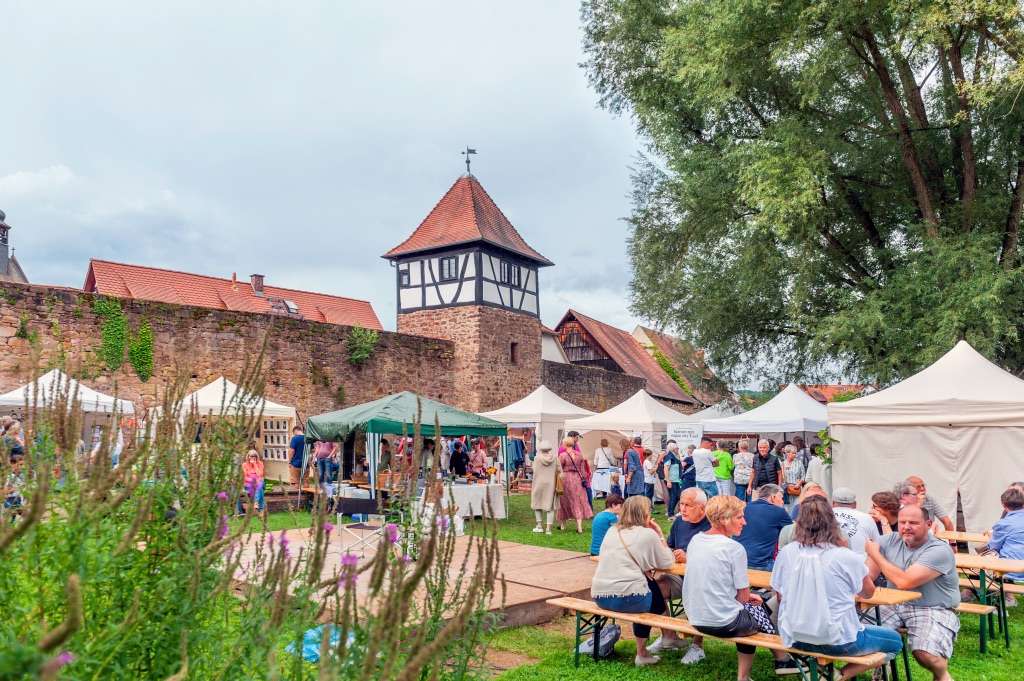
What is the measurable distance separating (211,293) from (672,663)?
26679 mm

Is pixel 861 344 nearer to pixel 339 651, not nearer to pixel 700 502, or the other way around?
pixel 700 502

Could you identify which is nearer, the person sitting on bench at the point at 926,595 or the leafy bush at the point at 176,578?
the leafy bush at the point at 176,578

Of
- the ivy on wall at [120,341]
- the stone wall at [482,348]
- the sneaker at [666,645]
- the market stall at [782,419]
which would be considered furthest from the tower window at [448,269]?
the sneaker at [666,645]

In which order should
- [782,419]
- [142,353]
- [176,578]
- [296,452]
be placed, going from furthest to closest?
1. [142,353]
2. [296,452]
3. [782,419]
4. [176,578]

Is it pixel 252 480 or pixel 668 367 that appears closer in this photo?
pixel 252 480

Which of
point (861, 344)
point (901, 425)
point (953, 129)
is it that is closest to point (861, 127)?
point (953, 129)

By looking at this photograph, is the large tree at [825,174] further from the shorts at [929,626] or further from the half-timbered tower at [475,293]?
the shorts at [929,626]

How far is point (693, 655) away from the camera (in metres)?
5.08

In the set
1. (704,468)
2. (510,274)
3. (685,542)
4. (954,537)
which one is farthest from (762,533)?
Answer: (510,274)

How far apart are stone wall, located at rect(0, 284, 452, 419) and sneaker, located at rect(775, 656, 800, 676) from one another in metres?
8.19

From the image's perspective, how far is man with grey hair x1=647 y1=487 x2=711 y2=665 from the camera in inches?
203

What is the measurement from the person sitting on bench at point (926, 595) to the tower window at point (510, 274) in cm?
1856

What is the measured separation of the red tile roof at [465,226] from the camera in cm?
2200

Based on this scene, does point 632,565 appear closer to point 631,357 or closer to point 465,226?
point 465,226
